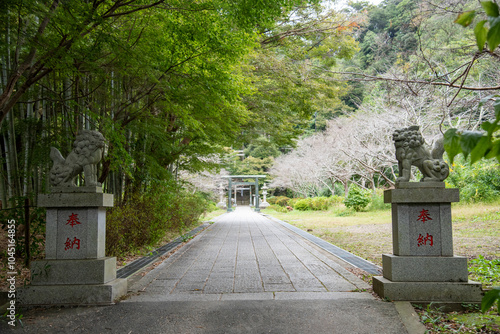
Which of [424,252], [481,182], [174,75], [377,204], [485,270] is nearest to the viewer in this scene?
[424,252]

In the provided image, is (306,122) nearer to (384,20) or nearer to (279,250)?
(279,250)

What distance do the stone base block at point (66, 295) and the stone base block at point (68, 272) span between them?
5 cm

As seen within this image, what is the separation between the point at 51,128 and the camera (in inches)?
187

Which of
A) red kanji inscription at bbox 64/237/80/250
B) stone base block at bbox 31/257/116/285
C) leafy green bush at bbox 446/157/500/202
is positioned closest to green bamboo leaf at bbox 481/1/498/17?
stone base block at bbox 31/257/116/285

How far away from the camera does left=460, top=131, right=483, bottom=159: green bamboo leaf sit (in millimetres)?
899

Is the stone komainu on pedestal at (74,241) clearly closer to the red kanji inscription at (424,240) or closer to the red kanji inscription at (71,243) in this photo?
the red kanji inscription at (71,243)

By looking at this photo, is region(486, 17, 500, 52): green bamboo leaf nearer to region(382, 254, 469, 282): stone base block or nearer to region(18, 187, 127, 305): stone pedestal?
region(382, 254, 469, 282): stone base block

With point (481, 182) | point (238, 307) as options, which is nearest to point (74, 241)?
point (238, 307)

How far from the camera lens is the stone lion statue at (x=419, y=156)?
3.12 meters

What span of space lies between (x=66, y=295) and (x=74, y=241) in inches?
20.4

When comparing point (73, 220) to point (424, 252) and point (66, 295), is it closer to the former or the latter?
point (66, 295)

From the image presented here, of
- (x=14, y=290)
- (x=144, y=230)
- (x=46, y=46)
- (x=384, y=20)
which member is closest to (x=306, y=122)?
(x=144, y=230)

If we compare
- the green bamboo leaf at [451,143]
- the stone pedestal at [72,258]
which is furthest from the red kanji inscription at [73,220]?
the green bamboo leaf at [451,143]

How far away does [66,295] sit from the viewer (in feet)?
10.0
